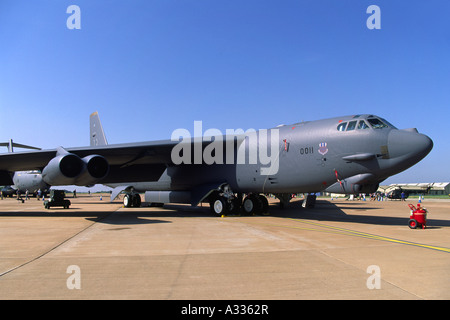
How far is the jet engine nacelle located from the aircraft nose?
1047 cm

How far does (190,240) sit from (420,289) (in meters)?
5.10

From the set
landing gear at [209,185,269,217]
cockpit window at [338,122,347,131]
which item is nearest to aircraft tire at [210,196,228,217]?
landing gear at [209,185,269,217]

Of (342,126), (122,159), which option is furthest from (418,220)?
(122,159)

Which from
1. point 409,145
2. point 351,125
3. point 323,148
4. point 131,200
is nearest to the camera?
point 409,145

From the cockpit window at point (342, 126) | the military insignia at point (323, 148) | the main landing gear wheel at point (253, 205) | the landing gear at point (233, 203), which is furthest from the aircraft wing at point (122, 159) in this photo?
the cockpit window at point (342, 126)

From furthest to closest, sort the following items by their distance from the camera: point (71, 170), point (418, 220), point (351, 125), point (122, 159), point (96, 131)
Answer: point (96, 131) < point (122, 159) < point (71, 170) < point (351, 125) < point (418, 220)

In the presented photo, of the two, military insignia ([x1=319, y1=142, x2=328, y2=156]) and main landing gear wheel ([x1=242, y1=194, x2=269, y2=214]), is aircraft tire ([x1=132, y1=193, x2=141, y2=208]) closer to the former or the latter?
main landing gear wheel ([x1=242, y1=194, x2=269, y2=214])

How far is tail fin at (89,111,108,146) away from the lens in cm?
2312

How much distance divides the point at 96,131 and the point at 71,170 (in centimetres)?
1279

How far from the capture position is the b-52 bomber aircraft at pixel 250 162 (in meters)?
10.2

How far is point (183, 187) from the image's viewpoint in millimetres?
16953

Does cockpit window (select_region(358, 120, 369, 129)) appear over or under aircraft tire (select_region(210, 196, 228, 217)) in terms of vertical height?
over

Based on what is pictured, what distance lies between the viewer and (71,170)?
1177 centimetres

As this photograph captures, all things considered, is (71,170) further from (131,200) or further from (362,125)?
(131,200)
